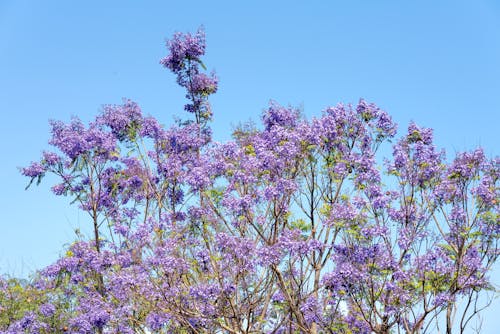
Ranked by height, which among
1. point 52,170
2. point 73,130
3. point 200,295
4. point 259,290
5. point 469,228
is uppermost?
point 73,130

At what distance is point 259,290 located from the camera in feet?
48.6

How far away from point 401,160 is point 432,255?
8.17 ft

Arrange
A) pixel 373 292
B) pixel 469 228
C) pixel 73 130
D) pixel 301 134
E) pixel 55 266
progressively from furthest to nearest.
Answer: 1. pixel 73 130
2. pixel 55 266
3. pixel 301 134
4. pixel 469 228
5. pixel 373 292

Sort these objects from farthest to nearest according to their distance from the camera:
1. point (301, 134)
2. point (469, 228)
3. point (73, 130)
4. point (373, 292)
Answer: point (73, 130)
point (301, 134)
point (469, 228)
point (373, 292)

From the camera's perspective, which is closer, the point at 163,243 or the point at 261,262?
the point at 261,262

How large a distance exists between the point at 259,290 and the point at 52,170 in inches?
347

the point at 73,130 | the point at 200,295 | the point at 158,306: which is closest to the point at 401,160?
the point at 200,295

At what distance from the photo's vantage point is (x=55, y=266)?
1850cm

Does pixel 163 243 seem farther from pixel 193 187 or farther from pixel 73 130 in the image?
pixel 73 130

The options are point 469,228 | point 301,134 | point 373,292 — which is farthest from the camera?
point 301,134

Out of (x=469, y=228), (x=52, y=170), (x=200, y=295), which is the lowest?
(x=200, y=295)

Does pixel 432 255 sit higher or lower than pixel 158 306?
higher

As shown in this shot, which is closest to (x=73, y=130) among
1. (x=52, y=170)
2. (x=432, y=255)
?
(x=52, y=170)

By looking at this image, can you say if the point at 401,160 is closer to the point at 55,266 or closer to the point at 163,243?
the point at 163,243
